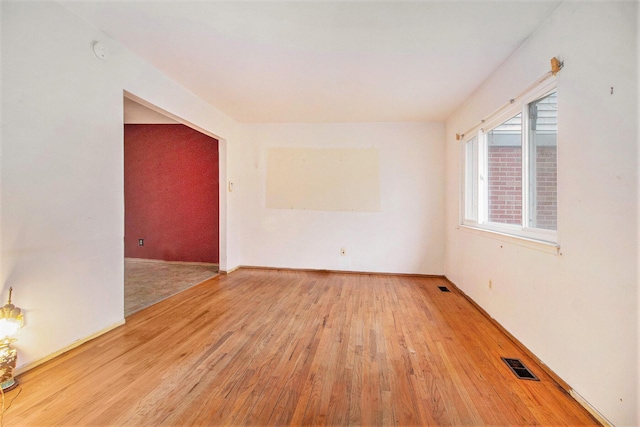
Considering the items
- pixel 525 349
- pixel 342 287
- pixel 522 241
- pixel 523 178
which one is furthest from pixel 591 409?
pixel 342 287

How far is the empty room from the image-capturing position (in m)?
1.44

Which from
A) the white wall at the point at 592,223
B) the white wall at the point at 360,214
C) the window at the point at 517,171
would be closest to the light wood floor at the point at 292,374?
the white wall at the point at 592,223

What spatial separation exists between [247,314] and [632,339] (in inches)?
109

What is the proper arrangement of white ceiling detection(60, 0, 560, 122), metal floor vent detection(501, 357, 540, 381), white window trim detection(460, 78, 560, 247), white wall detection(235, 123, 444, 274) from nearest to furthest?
1. metal floor vent detection(501, 357, 540, 381)
2. white ceiling detection(60, 0, 560, 122)
3. white window trim detection(460, 78, 560, 247)
4. white wall detection(235, 123, 444, 274)

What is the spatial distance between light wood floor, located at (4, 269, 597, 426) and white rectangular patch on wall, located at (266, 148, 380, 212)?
6.85ft

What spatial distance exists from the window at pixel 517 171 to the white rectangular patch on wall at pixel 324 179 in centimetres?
148

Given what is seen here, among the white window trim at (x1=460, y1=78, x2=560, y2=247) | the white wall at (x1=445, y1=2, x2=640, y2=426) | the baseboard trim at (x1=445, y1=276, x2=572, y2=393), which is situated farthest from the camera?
the white window trim at (x1=460, y1=78, x2=560, y2=247)

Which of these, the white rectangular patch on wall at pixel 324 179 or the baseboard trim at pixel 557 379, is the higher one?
the white rectangular patch on wall at pixel 324 179

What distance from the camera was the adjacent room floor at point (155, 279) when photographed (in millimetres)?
3273

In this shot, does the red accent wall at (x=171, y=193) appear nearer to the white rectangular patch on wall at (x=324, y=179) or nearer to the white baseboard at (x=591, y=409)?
the white rectangular patch on wall at (x=324, y=179)

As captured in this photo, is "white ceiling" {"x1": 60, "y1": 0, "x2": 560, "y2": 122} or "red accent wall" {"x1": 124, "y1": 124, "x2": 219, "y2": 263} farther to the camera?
"red accent wall" {"x1": 124, "y1": 124, "x2": 219, "y2": 263}

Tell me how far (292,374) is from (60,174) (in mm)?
2195

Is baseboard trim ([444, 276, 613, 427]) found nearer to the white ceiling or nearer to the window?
the window

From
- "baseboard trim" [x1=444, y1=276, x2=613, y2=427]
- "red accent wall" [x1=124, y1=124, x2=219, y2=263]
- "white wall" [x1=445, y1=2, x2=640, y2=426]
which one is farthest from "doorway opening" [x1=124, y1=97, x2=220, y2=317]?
"white wall" [x1=445, y1=2, x2=640, y2=426]
